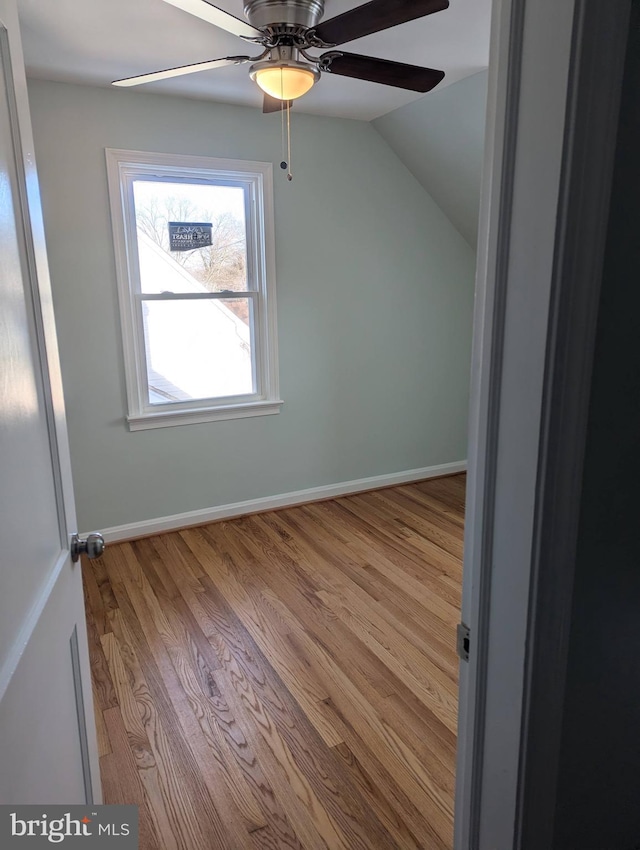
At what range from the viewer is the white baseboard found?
3.33 meters

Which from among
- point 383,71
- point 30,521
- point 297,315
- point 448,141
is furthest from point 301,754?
point 448,141

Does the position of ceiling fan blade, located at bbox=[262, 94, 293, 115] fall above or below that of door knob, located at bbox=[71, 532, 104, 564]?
above

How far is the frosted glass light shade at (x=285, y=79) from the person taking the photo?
1.86 metres

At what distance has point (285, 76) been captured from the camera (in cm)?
188

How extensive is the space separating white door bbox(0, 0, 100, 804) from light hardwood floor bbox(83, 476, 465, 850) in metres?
0.59

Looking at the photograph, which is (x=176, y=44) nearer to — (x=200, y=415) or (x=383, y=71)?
(x=383, y=71)

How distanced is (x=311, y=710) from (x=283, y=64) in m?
2.25

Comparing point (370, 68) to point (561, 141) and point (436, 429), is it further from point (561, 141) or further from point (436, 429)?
point (436, 429)

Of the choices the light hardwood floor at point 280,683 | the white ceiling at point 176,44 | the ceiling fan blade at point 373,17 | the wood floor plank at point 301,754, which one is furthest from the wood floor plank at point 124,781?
the white ceiling at point 176,44

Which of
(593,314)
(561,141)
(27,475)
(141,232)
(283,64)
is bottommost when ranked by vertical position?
(27,475)

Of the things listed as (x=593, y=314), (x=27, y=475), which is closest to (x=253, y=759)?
(x=27, y=475)

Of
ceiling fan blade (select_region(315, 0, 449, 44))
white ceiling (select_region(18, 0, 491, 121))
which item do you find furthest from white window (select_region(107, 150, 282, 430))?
ceiling fan blade (select_region(315, 0, 449, 44))

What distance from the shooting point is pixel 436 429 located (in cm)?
431

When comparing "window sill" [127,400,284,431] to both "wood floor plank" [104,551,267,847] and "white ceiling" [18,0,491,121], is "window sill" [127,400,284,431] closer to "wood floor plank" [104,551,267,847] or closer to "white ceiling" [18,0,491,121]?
"wood floor plank" [104,551,267,847]
